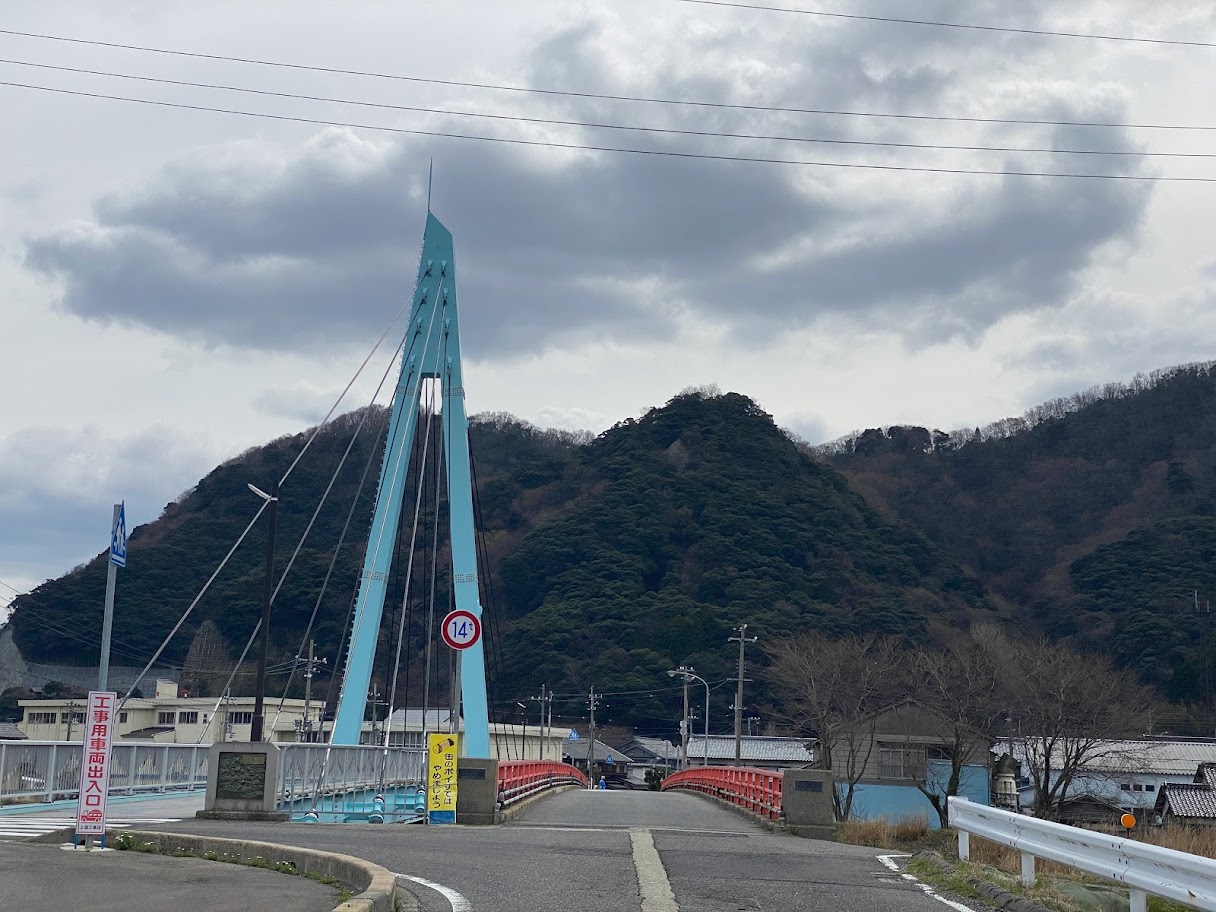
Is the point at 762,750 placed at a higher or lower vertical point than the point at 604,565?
lower

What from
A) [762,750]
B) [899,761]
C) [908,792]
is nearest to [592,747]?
[762,750]

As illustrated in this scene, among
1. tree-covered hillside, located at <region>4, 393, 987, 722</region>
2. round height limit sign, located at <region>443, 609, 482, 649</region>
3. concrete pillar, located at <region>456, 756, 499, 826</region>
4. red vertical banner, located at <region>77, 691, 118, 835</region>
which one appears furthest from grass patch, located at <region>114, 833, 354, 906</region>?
tree-covered hillside, located at <region>4, 393, 987, 722</region>

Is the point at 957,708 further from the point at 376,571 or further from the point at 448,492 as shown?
the point at 376,571

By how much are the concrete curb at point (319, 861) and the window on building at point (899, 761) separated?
44019mm

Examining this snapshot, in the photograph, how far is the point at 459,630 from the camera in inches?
690

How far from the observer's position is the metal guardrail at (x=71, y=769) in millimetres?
18781

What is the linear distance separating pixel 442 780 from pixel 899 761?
3925cm

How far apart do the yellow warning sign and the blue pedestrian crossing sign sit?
5.09m

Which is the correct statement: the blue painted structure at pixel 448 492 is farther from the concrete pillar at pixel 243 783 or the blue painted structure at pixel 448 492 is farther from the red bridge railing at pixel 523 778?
the concrete pillar at pixel 243 783

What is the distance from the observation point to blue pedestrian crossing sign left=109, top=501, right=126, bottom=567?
550 inches

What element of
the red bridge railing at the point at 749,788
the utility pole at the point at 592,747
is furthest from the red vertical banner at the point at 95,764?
the utility pole at the point at 592,747

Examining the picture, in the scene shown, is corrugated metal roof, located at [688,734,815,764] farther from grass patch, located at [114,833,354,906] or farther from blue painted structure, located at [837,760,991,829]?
grass patch, located at [114,833,354,906]

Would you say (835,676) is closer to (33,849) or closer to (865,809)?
(865,809)

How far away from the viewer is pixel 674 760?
9206 cm
